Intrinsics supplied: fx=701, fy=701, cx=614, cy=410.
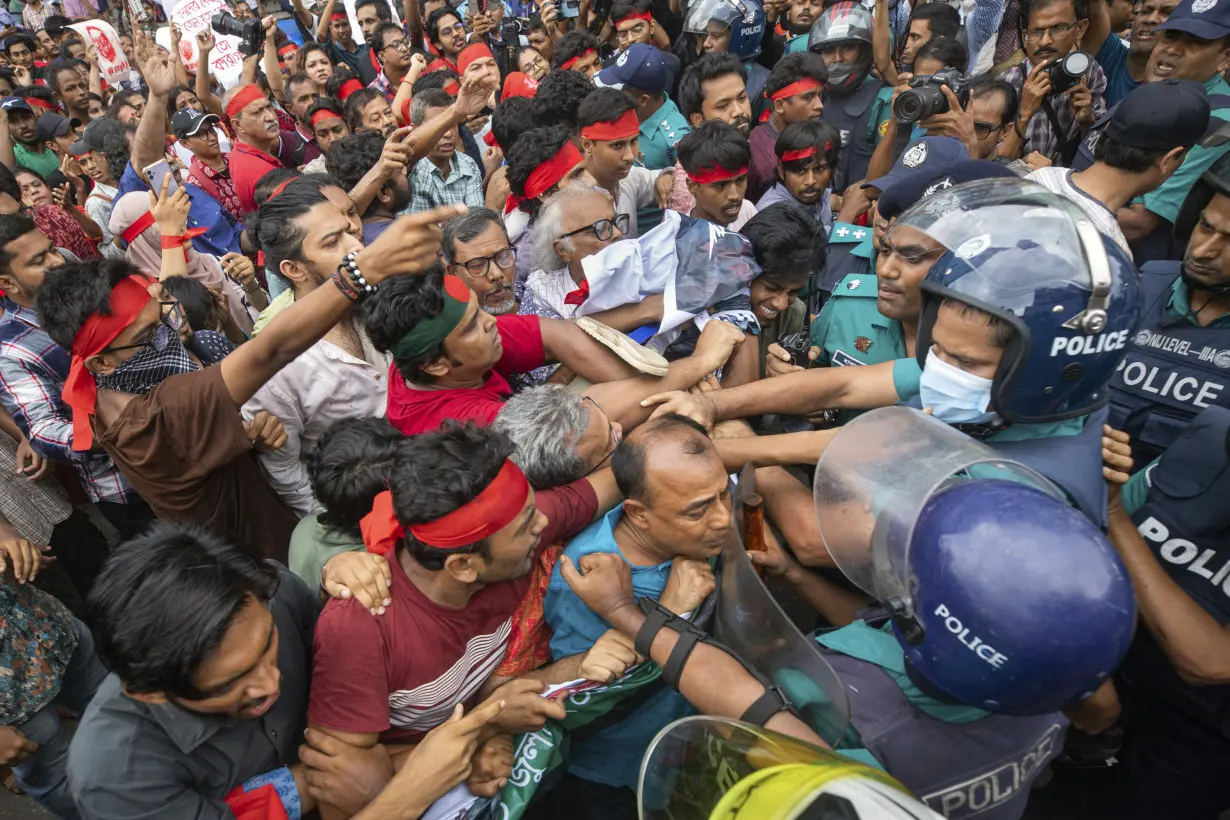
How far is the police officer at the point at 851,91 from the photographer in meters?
5.16

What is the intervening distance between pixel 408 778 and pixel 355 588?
492 mm

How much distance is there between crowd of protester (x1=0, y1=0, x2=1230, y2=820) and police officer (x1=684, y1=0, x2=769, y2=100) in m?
2.64

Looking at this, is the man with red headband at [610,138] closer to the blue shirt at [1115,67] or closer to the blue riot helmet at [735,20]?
the blue riot helmet at [735,20]

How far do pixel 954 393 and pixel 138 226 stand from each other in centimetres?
524

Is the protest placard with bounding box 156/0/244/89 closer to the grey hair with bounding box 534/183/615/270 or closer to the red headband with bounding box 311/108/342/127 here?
the red headband with bounding box 311/108/342/127

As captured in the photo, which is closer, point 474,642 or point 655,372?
point 474,642

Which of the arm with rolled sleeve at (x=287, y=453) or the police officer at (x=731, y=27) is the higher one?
the police officer at (x=731, y=27)

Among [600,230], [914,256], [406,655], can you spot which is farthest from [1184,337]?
[406,655]

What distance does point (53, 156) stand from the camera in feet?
23.8

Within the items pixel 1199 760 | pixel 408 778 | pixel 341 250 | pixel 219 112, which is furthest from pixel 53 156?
pixel 1199 760

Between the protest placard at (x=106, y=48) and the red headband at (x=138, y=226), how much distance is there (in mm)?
6828

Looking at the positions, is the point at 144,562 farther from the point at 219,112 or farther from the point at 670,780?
the point at 219,112

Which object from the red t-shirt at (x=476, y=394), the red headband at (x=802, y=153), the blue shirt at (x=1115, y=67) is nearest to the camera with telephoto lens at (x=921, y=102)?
the red headband at (x=802, y=153)

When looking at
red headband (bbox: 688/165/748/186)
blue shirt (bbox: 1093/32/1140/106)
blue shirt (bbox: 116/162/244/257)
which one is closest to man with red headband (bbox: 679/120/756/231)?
red headband (bbox: 688/165/748/186)
